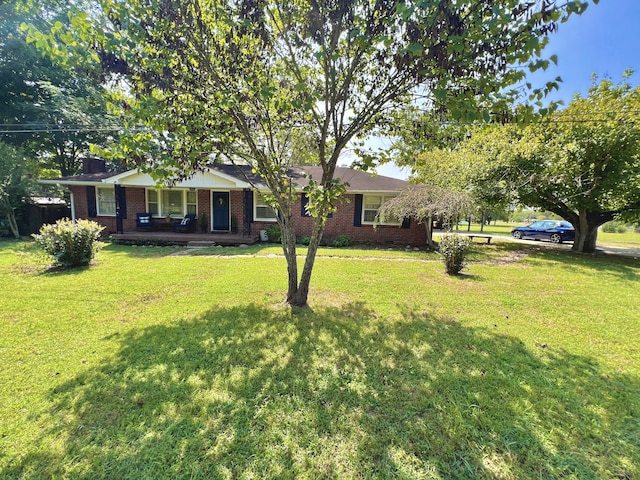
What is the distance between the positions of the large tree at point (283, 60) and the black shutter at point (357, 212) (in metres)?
8.10

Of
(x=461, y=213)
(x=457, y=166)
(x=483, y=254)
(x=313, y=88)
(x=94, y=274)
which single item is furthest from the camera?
(x=457, y=166)

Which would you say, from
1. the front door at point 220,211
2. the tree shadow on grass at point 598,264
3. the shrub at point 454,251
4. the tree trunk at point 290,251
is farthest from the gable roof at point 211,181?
the tree trunk at point 290,251

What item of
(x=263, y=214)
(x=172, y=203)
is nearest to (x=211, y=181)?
(x=263, y=214)

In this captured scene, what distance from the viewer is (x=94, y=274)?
655 centimetres

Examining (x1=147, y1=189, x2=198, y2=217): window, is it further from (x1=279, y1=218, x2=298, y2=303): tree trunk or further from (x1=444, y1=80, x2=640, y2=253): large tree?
(x1=444, y1=80, x2=640, y2=253): large tree

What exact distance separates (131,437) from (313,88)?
15.3ft

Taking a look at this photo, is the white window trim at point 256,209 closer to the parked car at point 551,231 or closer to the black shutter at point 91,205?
the black shutter at point 91,205

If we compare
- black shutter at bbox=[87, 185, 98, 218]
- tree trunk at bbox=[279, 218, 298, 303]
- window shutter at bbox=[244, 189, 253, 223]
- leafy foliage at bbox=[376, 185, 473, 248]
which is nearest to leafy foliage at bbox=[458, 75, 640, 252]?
leafy foliage at bbox=[376, 185, 473, 248]

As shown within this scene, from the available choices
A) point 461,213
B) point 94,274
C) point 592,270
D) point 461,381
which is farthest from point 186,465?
point 592,270

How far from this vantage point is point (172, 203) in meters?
13.8

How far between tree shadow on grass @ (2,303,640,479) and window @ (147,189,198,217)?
438 inches

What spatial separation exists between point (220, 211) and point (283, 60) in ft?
34.0

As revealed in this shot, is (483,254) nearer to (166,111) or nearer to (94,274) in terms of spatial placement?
(166,111)

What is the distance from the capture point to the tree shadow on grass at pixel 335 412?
196 centimetres
